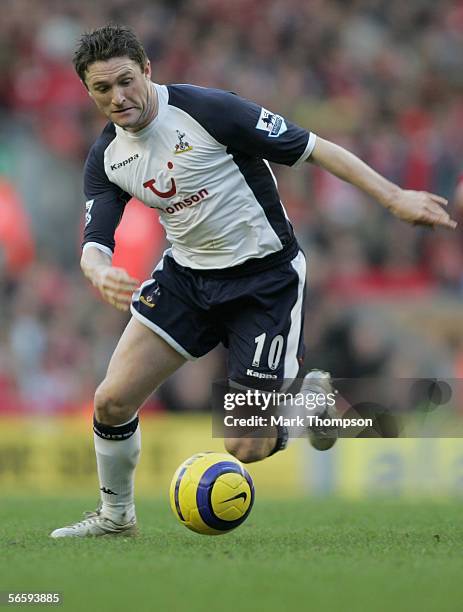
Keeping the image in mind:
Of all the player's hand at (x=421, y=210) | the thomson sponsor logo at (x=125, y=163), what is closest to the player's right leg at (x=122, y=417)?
the thomson sponsor logo at (x=125, y=163)

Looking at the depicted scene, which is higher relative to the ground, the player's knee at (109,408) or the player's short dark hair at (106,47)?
the player's short dark hair at (106,47)

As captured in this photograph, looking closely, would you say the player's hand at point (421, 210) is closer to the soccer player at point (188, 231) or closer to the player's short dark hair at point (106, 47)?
the soccer player at point (188, 231)

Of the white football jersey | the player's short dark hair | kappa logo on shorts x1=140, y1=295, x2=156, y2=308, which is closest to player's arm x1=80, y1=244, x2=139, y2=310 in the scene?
the white football jersey

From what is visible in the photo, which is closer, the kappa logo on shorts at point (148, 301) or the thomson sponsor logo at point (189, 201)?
the thomson sponsor logo at point (189, 201)

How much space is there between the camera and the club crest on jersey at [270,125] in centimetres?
622

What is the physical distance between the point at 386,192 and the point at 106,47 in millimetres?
1523

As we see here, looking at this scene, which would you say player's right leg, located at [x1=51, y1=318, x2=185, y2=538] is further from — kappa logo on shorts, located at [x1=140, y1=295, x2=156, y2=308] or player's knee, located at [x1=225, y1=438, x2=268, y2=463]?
player's knee, located at [x1=225, y1=438, x2=268, y2=463]

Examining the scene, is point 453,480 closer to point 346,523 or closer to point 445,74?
point 346,523

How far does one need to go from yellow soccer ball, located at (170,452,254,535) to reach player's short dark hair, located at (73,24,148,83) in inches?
79.8

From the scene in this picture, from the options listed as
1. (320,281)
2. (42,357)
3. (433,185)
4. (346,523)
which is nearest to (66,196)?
(42,357)

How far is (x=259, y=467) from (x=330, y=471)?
83cm

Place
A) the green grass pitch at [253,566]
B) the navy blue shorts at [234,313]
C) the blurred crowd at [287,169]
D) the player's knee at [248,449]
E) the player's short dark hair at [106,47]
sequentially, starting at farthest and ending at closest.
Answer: the blurred crowd at [287,169]
the player's knee at [248,449]
the navy blue shorts at [234,313]
the player's short dark hair at [106,47]
the green grass pitch at [253,566]

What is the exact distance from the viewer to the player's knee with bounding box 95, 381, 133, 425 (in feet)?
21.4

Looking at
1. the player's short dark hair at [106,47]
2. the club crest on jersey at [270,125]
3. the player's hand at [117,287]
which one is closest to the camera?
the player's hand at [117,287]
